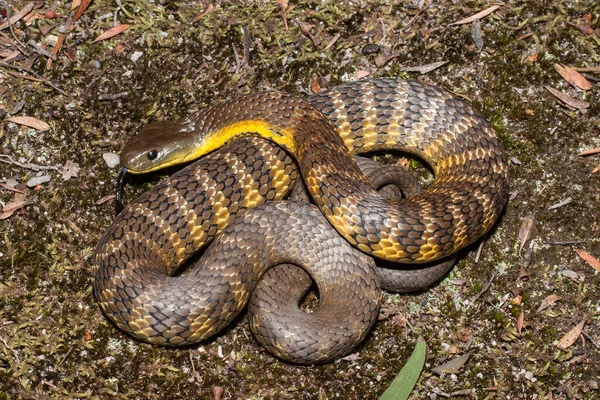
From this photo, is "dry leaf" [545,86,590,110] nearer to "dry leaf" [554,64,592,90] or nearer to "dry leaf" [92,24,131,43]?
"dry leaf" [554,64,592,90]

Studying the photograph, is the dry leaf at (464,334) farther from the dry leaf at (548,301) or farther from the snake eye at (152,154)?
the snake eye at (152,154)

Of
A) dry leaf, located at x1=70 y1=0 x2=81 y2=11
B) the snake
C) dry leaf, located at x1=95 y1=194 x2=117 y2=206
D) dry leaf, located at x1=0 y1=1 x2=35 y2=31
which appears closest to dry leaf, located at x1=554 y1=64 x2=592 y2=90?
the snake

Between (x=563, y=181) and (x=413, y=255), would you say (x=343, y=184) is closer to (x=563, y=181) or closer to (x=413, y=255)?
(x=413, y=255)

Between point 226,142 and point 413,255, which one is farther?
point 226,142

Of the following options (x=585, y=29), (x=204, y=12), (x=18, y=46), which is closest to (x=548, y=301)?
(x=585, y=29)

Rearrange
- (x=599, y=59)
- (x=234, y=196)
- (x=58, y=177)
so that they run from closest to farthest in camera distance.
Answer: (x=234, y=196) < (x=58, y=177) < (x=599, y=59)

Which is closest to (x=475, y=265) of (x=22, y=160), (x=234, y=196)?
(x=234, y=196)

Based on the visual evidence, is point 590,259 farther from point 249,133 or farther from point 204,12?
point 204,12
